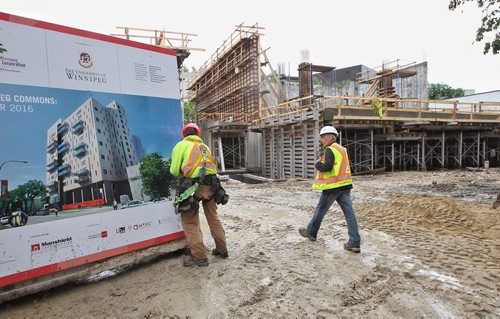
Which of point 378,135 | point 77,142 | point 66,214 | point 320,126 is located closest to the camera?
point 66,214

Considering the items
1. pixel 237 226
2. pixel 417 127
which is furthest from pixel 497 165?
pixel 237 226

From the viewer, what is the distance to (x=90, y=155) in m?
3.48

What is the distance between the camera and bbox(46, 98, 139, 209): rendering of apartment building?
10.6ft

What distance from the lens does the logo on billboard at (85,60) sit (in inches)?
134

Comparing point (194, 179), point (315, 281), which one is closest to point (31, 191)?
point (194, 179)

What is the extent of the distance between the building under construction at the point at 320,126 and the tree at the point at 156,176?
438 inches

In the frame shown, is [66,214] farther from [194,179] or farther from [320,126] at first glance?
[320,126]

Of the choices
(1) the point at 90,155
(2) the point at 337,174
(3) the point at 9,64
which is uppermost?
(3) the point at 9,64

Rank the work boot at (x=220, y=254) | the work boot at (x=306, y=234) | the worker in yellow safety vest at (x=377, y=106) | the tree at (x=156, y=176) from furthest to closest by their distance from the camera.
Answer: the worker in yellow safety vest at (x=377, y=106) < the work boot at (x=306, y=234) < the work boot at (x=220, y=254) < the tree at (x=156, y=176)

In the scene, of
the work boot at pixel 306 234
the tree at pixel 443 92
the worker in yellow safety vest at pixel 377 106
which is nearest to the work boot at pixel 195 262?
the work boot at pixel 306 234

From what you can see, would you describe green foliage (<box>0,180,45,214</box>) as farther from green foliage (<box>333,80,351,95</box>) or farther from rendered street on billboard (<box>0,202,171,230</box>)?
green foliage (<box>333,80,351,95</box>)

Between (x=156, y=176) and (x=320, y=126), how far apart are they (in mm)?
11792

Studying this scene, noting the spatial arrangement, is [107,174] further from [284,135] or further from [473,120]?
[473,120]

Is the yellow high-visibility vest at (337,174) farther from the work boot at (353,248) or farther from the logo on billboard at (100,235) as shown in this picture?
the logo on billboard at (100,235)
